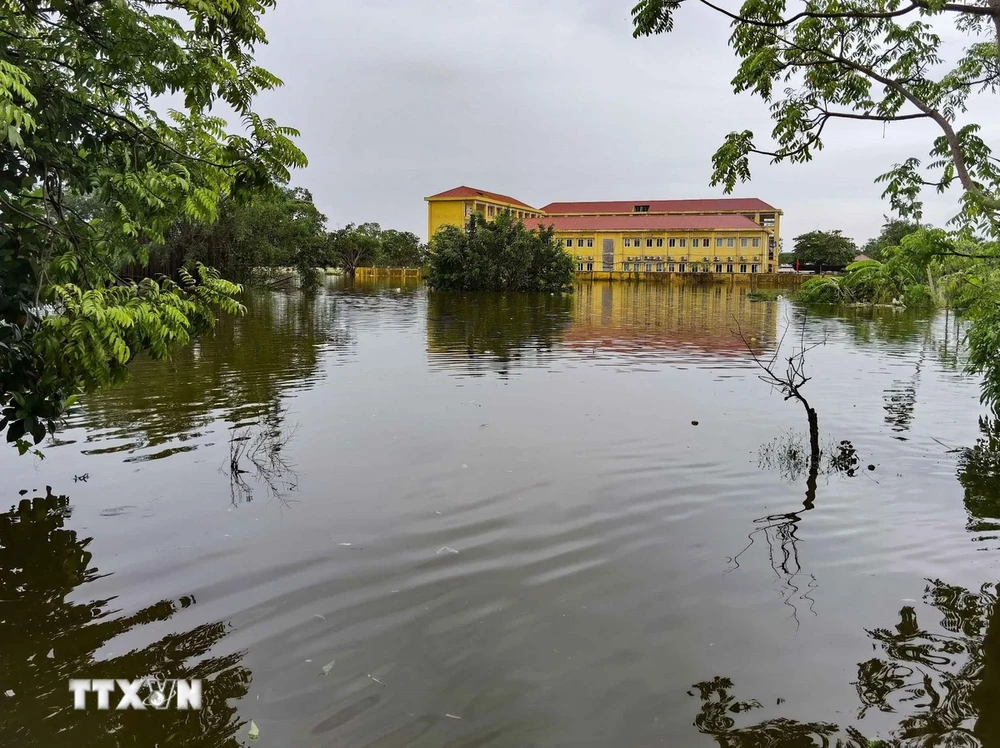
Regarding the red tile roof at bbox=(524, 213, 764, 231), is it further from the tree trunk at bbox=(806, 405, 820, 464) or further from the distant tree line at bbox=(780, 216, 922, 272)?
the tree trunk at bbox=(806, 405, 820, 464)

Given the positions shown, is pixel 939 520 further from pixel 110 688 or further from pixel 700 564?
pixel 110 688

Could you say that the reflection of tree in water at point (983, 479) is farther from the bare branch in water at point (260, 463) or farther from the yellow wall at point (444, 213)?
the yellow wall at point (444, 213)

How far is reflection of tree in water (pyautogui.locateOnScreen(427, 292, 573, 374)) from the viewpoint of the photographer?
1855 cm

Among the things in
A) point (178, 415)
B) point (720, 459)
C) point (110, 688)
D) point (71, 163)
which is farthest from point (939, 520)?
point (178, 415)

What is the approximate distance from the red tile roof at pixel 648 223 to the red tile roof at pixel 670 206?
10.2ft

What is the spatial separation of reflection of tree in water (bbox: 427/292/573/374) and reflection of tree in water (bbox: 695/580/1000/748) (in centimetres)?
1172

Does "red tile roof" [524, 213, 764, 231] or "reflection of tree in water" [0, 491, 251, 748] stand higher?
"red tile roof" [524, 213, 764, 231]

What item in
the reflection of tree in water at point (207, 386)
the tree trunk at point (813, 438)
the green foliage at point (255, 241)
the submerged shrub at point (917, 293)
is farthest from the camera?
the green foliage at point (255, 241)

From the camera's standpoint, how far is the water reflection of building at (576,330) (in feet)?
65.8

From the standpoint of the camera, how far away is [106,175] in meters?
5.26

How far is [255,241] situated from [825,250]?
7508cm

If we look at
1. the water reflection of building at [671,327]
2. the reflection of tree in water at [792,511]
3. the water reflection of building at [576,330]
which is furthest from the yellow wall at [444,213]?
the reflection of tree in water at [792,511]

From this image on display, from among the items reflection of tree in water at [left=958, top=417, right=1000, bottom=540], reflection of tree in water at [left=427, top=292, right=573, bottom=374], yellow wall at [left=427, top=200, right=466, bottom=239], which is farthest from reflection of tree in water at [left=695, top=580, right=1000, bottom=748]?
yellow wall at [left=427, top=200, right=466, bottom=239]

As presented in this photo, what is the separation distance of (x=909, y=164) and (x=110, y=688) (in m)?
11.0
